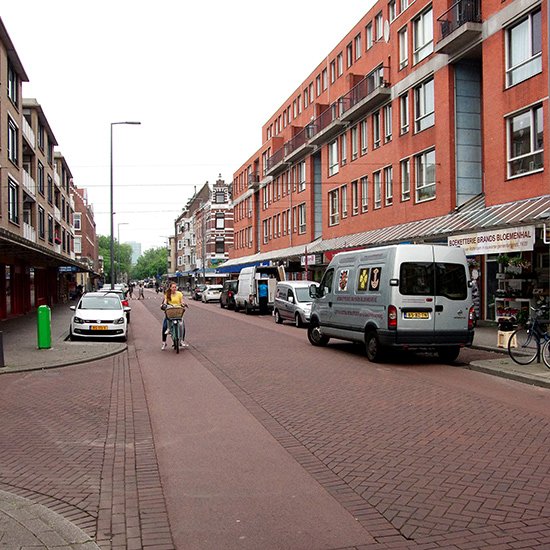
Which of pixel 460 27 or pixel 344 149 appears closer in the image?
pixel 460 27

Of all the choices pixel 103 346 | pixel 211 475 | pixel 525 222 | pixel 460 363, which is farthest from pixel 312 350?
pixel 211 475

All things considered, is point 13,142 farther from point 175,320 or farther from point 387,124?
point 175,320

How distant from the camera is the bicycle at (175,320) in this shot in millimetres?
13617

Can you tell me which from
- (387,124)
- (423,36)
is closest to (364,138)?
(387,124)

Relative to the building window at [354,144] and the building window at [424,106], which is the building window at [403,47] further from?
the building window at [354,144]

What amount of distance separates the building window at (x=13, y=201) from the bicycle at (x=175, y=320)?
1598 cm

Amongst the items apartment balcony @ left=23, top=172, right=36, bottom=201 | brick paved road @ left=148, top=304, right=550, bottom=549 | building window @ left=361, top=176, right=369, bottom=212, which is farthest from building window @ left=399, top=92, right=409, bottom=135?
apartment balcony @ left=23, top=172, right=36, bottom=201

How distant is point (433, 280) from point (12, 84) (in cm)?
2479

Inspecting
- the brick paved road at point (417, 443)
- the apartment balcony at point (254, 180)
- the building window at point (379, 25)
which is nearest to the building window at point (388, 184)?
the building window at point (379, 25)

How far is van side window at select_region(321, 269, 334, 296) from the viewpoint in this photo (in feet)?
46.9

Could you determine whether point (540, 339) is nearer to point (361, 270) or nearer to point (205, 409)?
point (361, 270)

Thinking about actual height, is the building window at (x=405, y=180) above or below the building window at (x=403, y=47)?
below

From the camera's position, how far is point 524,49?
1769 centimetres

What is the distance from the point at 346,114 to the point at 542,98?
14.9 m
